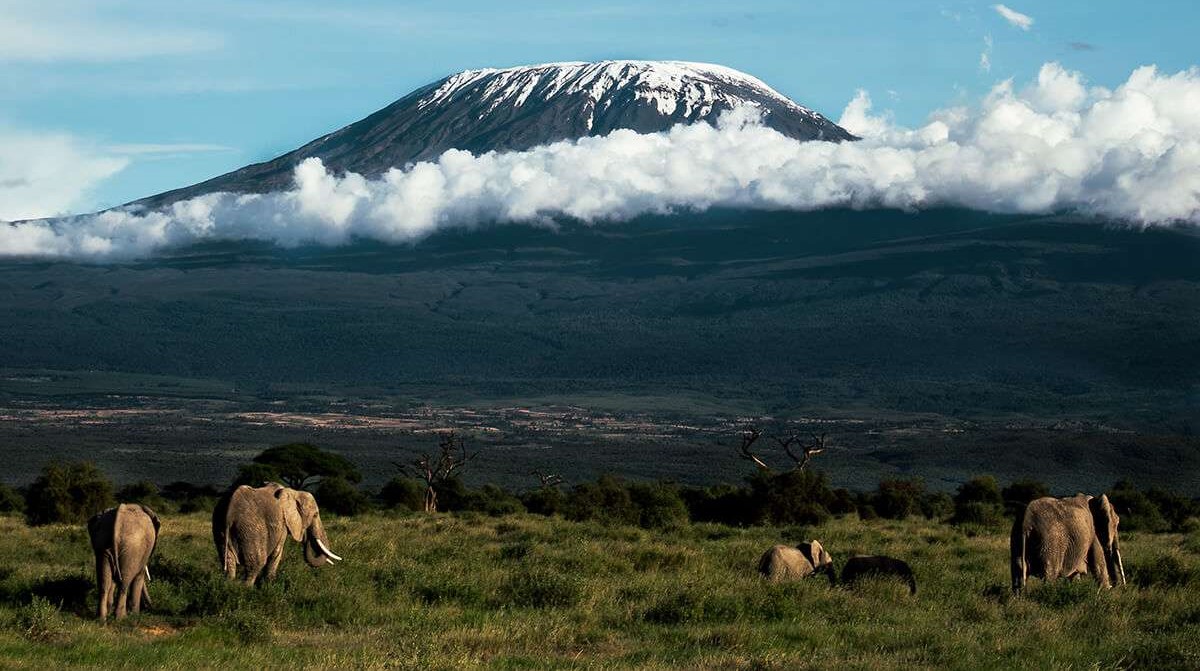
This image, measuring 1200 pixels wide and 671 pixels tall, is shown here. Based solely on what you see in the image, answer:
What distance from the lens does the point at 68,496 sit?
34.0 m

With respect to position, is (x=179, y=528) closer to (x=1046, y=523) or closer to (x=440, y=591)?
(x=440, y=591)

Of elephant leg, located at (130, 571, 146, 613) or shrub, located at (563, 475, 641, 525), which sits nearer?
elephant leg, located at (130, 571, 146, 613)

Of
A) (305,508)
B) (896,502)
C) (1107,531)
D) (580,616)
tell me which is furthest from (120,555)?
(896,502)

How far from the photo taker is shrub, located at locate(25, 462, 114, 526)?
32156 mm

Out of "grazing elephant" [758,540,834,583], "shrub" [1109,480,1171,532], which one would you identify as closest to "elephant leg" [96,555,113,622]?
"grazing elephant" [758,540,834,583]

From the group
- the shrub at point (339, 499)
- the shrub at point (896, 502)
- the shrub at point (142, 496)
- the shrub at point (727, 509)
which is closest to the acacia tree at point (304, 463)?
the shrub at point (142, 496)

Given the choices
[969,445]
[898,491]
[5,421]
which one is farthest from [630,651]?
[5,421]

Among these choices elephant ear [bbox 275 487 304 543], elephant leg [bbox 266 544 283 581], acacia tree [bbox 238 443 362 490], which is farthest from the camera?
acacia tree [bbox 238 443 362 490]

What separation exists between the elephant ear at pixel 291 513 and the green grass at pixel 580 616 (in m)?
0.42

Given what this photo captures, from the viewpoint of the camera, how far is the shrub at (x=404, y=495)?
43.9m

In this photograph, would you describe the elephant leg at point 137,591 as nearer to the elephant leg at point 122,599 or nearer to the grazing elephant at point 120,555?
the grazing elephant at point 120,555

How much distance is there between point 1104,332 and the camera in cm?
18438

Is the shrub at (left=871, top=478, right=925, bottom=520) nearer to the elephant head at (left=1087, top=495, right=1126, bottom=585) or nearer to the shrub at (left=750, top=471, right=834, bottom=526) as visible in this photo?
the shrub at (left=750, top=471, right=834, bottom=526)

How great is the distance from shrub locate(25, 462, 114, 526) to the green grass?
11.4m
